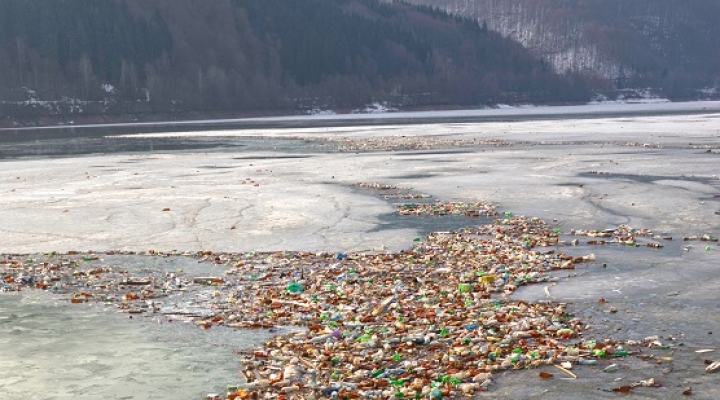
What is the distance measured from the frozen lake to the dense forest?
3878 inches

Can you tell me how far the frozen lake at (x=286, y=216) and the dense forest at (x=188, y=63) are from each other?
323ft

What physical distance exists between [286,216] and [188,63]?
155305mm

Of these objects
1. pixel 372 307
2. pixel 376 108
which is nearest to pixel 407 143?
pixel 372 307

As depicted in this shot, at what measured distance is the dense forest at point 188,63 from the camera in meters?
142

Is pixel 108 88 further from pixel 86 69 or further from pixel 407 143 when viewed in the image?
pixel 407 143

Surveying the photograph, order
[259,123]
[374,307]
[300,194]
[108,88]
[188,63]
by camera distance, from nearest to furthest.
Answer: [374,307]
[300,194]
[259,123]
[108,88]
[188,63]

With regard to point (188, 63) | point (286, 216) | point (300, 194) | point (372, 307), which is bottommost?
point (372, 307)

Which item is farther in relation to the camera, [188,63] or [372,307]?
[188,63]

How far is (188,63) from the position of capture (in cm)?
16988

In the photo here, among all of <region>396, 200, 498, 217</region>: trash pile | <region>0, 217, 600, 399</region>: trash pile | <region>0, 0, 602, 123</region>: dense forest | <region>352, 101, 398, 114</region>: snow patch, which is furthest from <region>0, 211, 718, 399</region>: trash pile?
<region>352, 101, 398, 114</region>: snow patch

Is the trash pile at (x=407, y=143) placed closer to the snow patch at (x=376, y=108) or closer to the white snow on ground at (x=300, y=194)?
the white snow on ground at (x=300, y=194)

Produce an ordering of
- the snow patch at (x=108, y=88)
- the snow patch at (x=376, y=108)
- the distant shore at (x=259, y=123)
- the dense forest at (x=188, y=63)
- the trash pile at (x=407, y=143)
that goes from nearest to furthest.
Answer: the trash pile at (x=407, y=143) < the distant shore at (x=259, y=123) < the dense forest at (x=188, y=63) < the snow patch at (x=108, y=88) < the snow patch at (x=376, y=108)

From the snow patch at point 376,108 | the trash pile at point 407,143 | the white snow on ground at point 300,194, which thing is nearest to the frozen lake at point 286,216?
the white snow on ground at point 300,194

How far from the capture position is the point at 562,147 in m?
44.7
